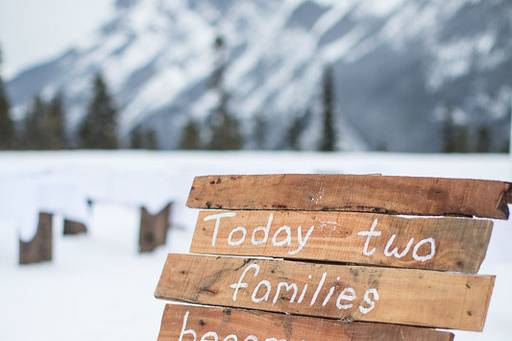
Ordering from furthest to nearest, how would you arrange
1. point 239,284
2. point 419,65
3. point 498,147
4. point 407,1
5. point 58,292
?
point 407,1 → point 419,65 → point 498,147 → point 58,292 → point 239,284

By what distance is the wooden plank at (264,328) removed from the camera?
5.46 ft

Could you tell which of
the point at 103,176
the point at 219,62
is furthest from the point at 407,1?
the point at 103,176

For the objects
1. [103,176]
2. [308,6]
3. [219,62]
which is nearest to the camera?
[103,176]

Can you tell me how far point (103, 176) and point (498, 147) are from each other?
173 feet

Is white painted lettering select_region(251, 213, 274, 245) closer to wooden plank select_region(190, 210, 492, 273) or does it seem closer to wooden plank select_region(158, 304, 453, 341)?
wooden plank select_region(190, 210, 492, 273)

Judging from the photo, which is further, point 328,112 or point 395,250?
point 328,112

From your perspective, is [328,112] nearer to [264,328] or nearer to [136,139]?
[136,139]

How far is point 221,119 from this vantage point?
3816 centimetres

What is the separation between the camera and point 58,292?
396cm

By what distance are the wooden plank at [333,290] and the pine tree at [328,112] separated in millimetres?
36433

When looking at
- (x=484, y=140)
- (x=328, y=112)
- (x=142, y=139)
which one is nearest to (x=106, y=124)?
(x=142, y=139)

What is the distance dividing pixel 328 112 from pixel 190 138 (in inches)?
389

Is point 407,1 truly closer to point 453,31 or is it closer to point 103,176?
point 453,31

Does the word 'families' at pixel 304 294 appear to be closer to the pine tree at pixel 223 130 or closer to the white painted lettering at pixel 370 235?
the white painted lettering at pixel 370 235
